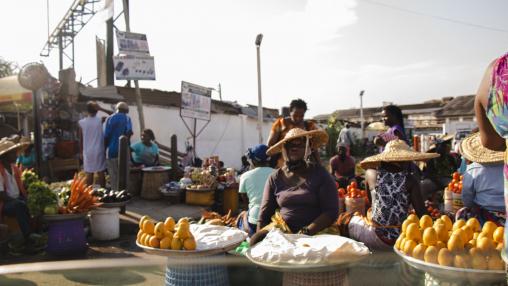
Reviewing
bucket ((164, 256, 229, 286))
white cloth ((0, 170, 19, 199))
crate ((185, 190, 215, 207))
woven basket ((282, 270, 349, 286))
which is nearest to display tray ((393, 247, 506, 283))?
woven basket ((282, 270, 349, 286))

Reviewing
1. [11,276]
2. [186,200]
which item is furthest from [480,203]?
[186,200]

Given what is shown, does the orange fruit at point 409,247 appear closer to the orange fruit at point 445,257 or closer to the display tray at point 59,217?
the orange fruit at point 445,257

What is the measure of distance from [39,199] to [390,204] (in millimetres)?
4135

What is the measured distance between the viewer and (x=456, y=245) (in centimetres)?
216

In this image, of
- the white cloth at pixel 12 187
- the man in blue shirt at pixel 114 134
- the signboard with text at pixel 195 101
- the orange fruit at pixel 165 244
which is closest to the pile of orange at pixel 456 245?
the orange fruit at pixel 165 244

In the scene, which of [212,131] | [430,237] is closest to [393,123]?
[430,237]

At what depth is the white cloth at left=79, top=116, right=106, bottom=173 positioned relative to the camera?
722cm

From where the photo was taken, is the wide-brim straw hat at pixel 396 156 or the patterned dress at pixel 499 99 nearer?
the patterned dress at pixel 499 99

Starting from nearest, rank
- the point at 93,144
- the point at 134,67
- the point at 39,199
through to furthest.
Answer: the point at 39,199
the point at 93,144
the point at 134,67

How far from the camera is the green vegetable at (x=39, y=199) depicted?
511 centimetres

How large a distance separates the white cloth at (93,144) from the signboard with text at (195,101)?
2.82m

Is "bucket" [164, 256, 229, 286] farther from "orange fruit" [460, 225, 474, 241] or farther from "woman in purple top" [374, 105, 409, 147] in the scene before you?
"woman in purple top" [374, 105, 409, 147]

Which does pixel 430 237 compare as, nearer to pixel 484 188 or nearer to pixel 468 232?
pixel 468 232

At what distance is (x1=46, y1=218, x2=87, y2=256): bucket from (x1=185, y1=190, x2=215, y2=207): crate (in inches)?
107
